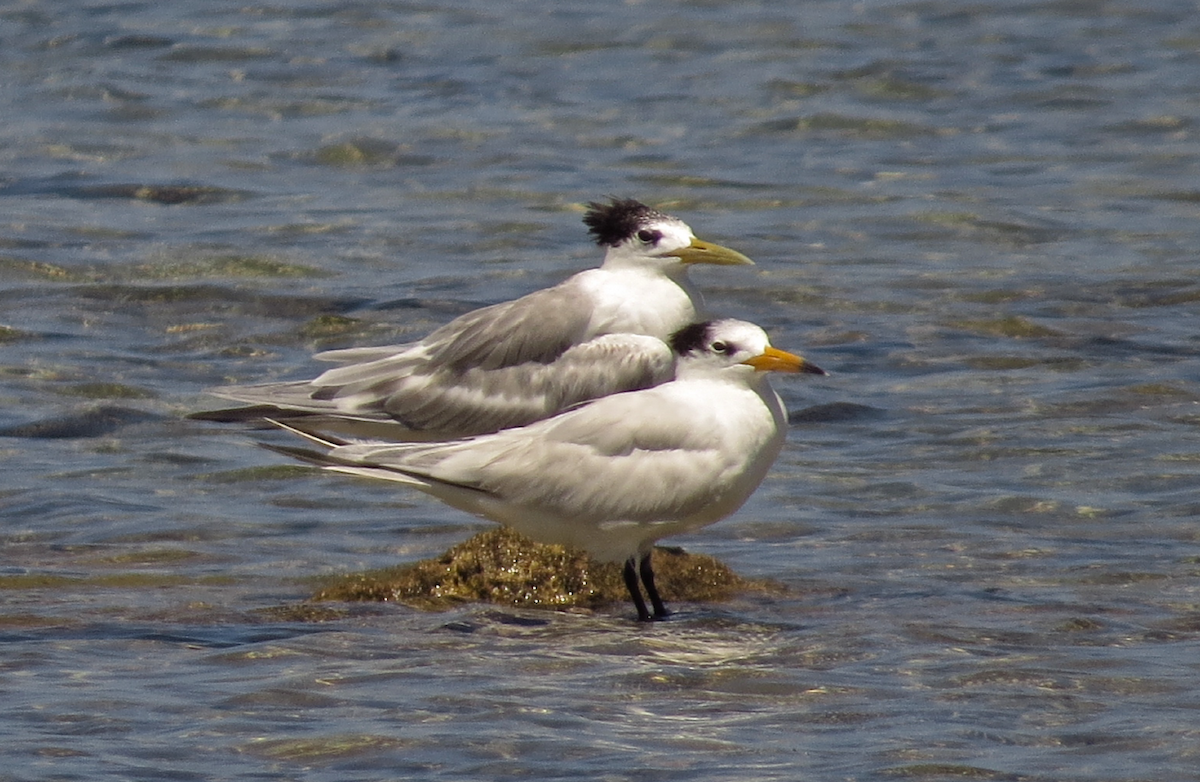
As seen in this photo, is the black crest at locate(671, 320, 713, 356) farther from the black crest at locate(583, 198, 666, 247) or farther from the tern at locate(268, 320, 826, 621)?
the black crest at locate(583, 198, 666, 247)

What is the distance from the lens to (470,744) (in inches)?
219

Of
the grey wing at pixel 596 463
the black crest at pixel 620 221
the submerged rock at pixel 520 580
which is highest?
the black crest at pixel 620 221

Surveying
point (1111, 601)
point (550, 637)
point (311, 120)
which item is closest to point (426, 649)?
point (550, 637)

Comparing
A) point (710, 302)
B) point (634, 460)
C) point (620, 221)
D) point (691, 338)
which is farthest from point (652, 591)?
point (710, 302)

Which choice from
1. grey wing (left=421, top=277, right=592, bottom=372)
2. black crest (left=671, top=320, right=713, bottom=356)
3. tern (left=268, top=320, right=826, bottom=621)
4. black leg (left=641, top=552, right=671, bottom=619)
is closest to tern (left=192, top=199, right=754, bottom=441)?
grey wing (left=421, top=277, right=592, bottom=372)

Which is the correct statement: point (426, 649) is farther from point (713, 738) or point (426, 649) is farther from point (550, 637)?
point (713, 738)

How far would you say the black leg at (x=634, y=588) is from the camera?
23.1 ft

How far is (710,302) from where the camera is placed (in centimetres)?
1196

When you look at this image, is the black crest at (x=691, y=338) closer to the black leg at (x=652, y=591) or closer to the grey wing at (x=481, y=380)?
the grey wing at (x=481, y=380)

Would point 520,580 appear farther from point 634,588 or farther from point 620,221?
point 620,221

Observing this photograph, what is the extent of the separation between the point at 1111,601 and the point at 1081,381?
3185 mm

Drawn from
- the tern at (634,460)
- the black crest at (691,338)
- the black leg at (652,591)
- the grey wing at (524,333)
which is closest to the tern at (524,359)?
the grey wing at (524,333)

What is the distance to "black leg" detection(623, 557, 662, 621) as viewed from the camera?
23.1 feet

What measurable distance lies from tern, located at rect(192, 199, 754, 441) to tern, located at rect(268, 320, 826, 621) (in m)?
0.51
